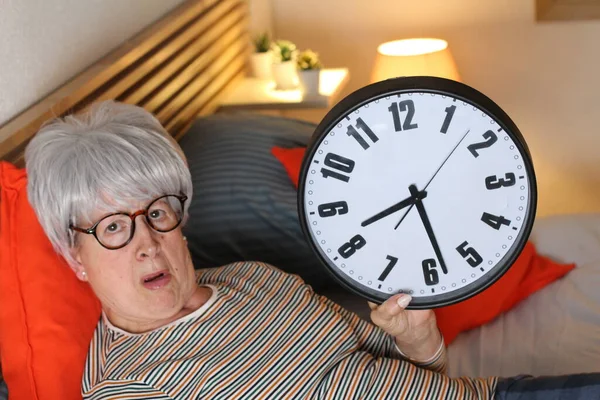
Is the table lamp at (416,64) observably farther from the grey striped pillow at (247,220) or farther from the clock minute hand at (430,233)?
the clock minute hand at (430,233)

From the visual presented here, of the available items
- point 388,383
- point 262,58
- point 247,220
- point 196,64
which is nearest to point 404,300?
point 388,383

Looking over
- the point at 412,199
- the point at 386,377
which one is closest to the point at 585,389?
the point at 386,377

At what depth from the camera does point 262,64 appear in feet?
8.87

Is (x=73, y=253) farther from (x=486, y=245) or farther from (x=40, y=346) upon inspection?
(x=486, y=245)

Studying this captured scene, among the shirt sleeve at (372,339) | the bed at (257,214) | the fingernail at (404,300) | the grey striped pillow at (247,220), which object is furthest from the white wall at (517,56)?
the fingernail at (404,300)

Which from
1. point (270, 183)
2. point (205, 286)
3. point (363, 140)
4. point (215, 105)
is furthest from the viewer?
point (215, 105)

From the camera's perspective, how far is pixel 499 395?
126 centimetres

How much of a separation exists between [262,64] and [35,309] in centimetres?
163

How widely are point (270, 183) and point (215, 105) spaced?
738 mm

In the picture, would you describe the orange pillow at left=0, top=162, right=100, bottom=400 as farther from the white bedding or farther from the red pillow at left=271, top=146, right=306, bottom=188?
the white bedding

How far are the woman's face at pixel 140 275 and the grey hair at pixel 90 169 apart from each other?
3 cm

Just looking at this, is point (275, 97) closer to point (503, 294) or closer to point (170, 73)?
point (170, 73)

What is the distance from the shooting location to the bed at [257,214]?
5.01 feet

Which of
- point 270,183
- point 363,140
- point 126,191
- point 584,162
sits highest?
point 363,140
